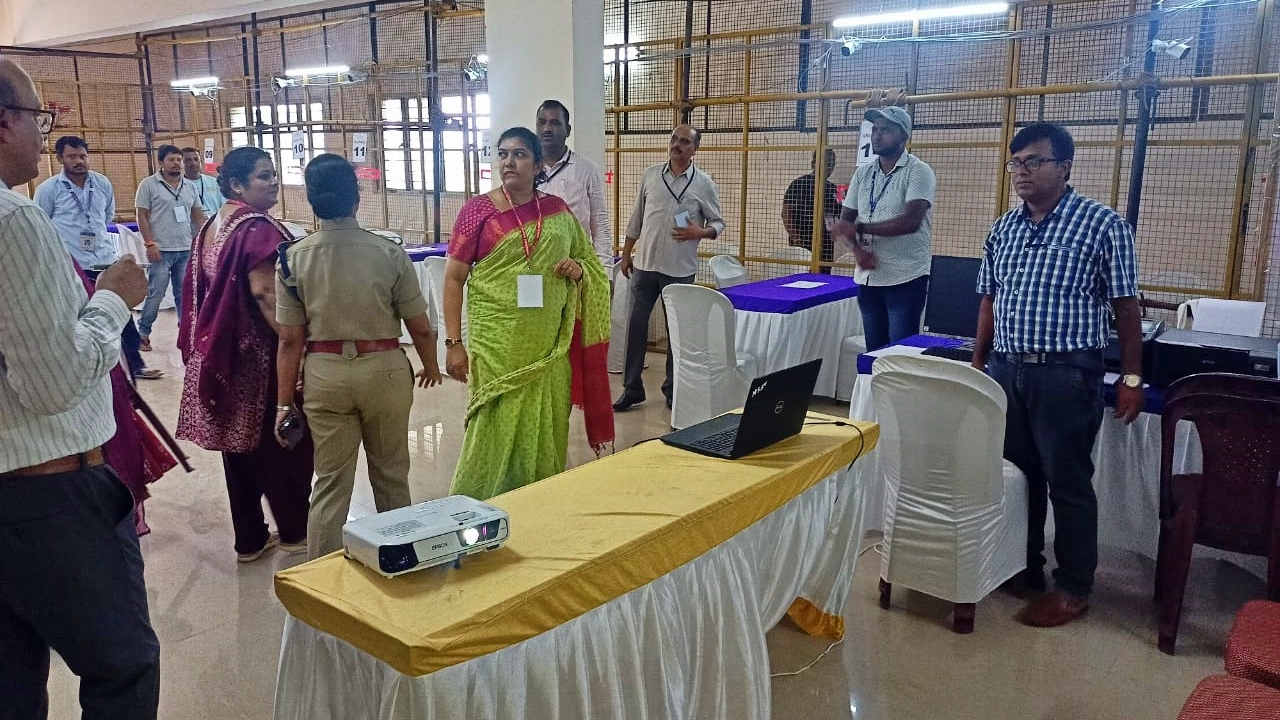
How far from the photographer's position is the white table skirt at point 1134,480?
3084 mm

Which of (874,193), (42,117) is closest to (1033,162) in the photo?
(874,193)

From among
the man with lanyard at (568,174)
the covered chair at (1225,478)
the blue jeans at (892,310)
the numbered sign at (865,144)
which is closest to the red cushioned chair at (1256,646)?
the covered chair at (1225,478)

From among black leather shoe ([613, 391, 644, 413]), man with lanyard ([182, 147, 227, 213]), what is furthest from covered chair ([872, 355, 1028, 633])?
man with lanyard ([182, 147, 227, 213])

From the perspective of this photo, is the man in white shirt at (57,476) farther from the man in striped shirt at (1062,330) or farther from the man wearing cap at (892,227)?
the man wearing cap at (892,227)

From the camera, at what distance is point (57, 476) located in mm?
1455

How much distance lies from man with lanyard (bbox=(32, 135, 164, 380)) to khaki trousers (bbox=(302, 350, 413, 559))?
351 cm

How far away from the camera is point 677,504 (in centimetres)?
180

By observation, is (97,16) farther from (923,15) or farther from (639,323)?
(923,15)

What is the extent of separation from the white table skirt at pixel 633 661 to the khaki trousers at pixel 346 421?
1.20 metres

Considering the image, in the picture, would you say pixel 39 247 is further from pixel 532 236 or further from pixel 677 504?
pixel 532 236

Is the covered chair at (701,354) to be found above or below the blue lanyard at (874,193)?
below

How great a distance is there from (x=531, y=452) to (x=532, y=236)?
0.72 m

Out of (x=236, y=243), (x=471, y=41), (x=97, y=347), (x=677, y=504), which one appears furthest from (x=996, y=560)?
(x=471, y=41)

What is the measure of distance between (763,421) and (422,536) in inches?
38.6
